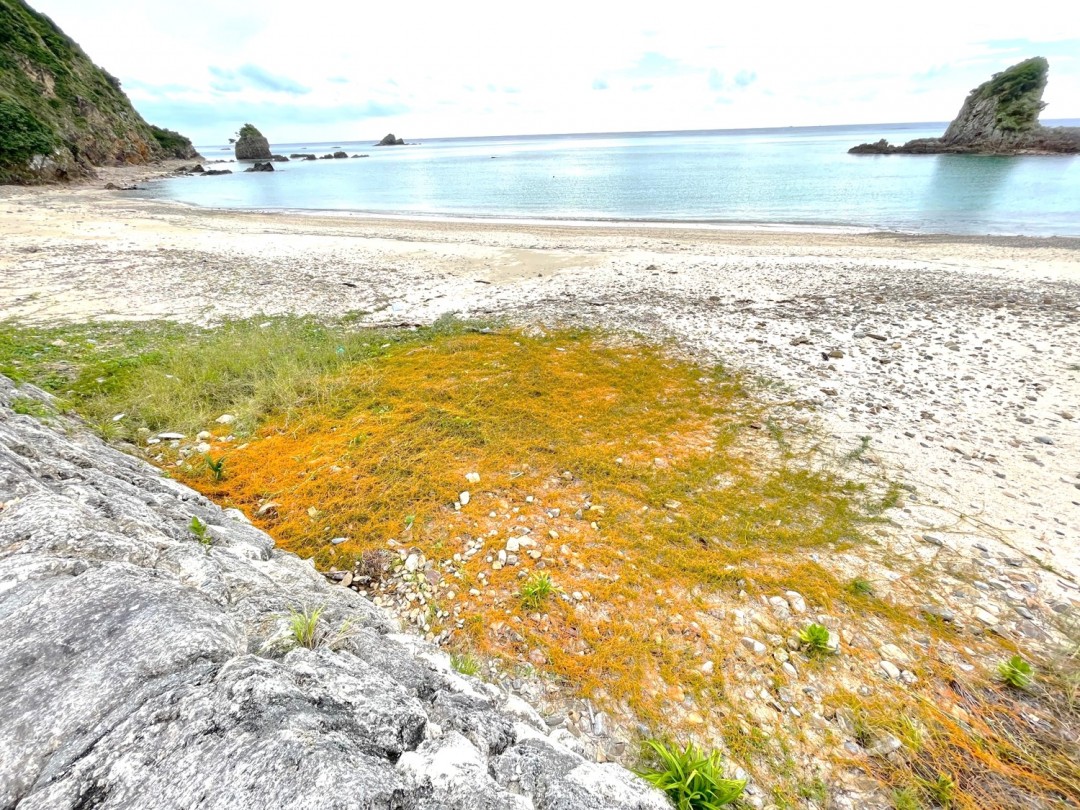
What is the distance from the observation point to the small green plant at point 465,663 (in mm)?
3877

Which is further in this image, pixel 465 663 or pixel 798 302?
pixel 798 302

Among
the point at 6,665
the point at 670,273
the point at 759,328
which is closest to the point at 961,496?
the point at 759,328

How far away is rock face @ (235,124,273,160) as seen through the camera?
14225 cm

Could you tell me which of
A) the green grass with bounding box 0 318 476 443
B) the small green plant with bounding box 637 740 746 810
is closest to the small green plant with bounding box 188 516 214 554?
the green grass with bounding box 0 318 476 443

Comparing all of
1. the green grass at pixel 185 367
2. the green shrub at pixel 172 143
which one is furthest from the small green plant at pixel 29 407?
the green shrub at pixel 172 143

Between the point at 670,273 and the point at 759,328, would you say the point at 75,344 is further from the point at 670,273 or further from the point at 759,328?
the point at 670,273

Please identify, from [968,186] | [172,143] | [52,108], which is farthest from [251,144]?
[968,186]

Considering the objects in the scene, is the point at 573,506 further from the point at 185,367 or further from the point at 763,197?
the point at 763,197

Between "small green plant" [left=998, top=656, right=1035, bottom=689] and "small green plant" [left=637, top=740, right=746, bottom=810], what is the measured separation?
260 centimetres

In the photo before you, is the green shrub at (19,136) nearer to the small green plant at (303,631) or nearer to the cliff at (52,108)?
the cliff at (52,108)

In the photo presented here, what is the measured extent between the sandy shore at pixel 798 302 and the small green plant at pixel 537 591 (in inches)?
168

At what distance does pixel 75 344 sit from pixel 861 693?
47.0ft

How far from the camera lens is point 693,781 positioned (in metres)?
3.04

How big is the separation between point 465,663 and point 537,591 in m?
1.01
